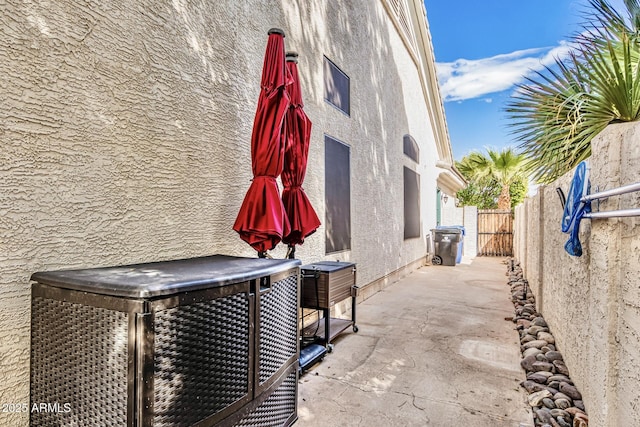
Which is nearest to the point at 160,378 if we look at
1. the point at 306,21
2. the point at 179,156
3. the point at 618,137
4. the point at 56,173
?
the point at 56,173

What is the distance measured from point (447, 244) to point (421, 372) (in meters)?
9.16

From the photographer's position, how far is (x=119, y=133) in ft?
7.74

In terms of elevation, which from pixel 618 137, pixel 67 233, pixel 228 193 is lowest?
pixel 67 233

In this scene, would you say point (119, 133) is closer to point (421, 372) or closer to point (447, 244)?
point (421, 372)

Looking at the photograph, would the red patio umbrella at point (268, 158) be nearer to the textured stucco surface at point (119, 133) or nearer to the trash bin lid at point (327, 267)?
the textured stucco surface at point (119, 133)

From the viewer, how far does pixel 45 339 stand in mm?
1755

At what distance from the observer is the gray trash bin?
39.5ft

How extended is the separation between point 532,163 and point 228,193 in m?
4.79

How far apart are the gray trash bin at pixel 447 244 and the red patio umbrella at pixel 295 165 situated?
965 cm

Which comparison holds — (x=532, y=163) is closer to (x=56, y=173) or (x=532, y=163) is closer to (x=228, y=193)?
(x=228, y=193)

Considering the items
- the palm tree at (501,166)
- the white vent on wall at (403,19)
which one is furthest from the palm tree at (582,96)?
the palm tree at (501,166)

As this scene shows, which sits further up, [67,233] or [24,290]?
[67,233]

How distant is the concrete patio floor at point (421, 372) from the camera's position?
9.52 feet

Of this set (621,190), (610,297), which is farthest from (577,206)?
(621,190)
